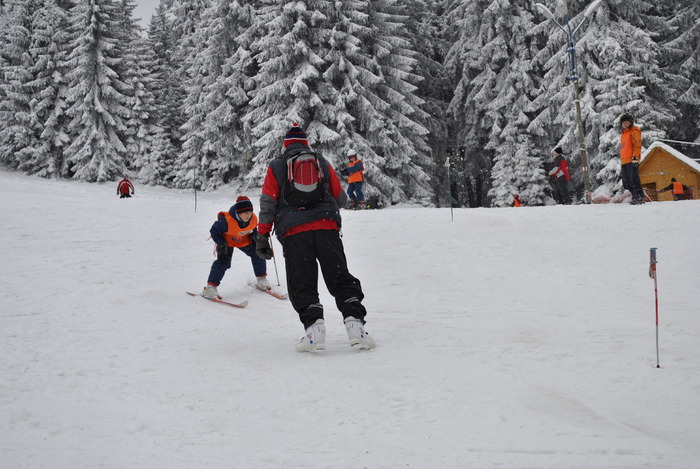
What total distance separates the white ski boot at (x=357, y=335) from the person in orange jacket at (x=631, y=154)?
8.23 m

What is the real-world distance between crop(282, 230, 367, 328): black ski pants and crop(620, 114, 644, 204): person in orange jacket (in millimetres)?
8158

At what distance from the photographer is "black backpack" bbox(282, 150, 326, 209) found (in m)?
4.68

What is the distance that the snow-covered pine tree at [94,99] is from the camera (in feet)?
103

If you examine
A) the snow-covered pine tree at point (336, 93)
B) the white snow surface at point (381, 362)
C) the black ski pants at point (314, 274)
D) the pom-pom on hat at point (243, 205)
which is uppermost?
the snow-covered pine tree at point (336, 93)

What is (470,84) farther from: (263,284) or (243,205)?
(243,205)

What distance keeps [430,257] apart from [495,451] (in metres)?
5.97

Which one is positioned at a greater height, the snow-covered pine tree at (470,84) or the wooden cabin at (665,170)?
the snow-covered pine tree at (470,84)

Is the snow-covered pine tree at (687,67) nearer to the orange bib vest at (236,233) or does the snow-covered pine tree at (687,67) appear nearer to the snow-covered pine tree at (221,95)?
the snow-covered pine tree at (221,95)

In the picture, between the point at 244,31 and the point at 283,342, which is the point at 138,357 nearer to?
the point at 283,342

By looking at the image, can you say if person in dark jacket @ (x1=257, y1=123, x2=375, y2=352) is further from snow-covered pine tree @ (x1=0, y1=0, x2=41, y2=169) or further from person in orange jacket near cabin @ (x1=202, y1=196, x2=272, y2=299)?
snow-covered pine tree @ (x1=0, y1=0, x2=41, y2=169)

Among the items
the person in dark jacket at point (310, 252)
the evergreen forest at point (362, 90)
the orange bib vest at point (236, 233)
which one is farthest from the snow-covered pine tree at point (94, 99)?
the person in dark jacket at point (310, 252)

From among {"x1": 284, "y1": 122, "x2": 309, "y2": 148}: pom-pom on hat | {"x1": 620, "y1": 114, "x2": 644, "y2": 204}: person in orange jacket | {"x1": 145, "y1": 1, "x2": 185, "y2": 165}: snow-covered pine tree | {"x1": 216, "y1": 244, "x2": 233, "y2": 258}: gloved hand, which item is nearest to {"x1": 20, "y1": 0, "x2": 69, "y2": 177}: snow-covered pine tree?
{"x1": 145, "y1": 1, "x2": 185, "y2": 165}: snow-covered pine tree

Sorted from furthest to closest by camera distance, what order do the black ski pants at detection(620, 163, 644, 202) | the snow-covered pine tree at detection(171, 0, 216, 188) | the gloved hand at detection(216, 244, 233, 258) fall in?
1. the snow-covered pine tree at detection(171, 0, 216, 188)
2. the black ski pants at detection(620, 163, 644, 202)
3. the gloved hand at detection(216, 244, 233, 258)

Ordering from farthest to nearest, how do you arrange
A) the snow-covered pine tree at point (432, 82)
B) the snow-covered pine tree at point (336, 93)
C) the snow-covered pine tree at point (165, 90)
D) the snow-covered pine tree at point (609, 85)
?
the snow-covered pine tree at point (165, 90)
the snow-covered pine tree at point (432, 82)
the snow-covered pine tree at point (336, 93)
the snow-covered pine tree at point (609, 85)
